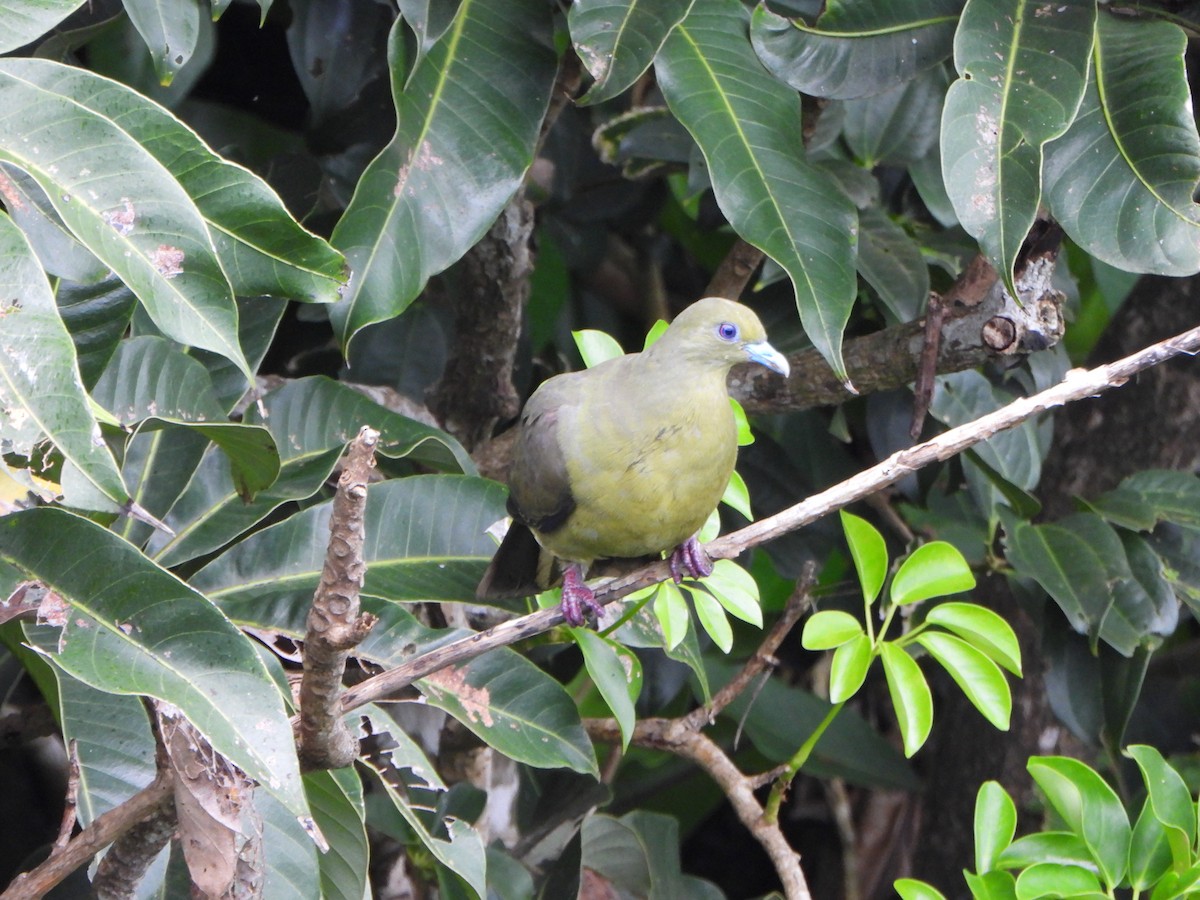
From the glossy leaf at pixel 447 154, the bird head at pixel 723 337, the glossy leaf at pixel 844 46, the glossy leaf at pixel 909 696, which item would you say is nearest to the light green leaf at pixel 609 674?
the glossy leaf at pixel 909 696

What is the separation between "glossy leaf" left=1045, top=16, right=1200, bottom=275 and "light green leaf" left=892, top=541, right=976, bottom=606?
1.87ft

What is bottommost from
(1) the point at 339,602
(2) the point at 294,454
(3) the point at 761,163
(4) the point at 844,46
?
(2) the point at 294,454

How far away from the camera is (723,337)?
7.25 feet

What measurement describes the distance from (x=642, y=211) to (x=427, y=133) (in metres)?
1.72

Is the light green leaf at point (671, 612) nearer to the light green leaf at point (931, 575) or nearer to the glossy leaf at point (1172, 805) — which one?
the light green leaf at point (931, 575)

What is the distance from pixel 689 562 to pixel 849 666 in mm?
361

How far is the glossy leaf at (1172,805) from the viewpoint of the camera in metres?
1.95

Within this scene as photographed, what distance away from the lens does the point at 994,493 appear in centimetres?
295

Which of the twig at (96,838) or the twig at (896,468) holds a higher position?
the twig at (896,468)

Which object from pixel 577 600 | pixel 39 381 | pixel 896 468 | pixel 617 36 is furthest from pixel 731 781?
pixel 39 381

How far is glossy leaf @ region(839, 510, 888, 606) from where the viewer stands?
83.3 inches

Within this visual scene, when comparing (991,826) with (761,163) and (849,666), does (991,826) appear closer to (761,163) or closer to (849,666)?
(849,666)

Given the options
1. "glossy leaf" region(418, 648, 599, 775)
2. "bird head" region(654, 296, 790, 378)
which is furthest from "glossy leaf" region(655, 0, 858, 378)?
"glossy leaf" region(418, 648, 599, 775)

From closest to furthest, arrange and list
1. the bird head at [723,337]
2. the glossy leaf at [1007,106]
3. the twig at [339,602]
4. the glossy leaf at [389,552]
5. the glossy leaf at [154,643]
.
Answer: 1. the twig at [339,602]
2. the glossy leaf at [154,643]
3. the glossy leaf at [1007,106]
4. the glossy leaf at [389,552]
5. the bird head at [723,337]
